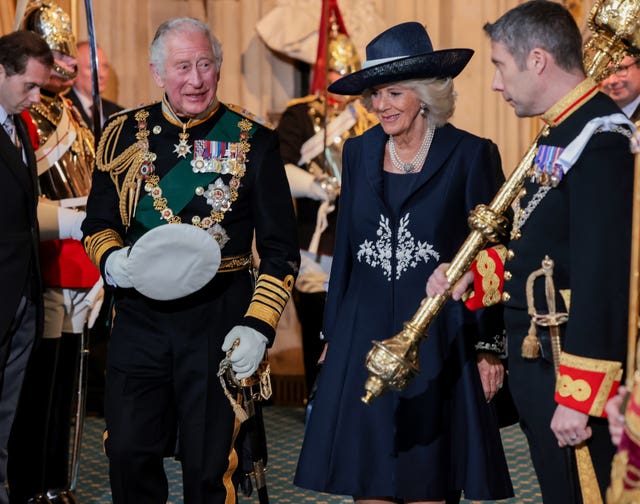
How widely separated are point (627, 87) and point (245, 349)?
2.09 metres

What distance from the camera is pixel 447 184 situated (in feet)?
9.76

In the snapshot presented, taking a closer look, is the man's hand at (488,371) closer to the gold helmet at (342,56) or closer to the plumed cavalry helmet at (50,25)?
the plumed cavalry helmet at (50,25)

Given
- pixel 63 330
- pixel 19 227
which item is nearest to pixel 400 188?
pixel 19 227

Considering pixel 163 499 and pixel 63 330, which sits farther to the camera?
pixel 63 330

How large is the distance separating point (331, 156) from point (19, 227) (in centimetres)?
221

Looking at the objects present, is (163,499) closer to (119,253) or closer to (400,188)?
(119,253)

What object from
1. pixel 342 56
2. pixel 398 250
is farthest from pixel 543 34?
pixel 342 56

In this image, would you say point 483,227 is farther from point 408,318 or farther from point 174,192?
point 174,192

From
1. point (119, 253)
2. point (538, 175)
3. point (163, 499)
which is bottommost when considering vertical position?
point (163, 499)

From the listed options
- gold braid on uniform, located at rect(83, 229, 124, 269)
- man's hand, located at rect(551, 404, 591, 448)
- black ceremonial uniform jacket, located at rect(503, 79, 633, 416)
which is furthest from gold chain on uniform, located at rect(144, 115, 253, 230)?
man's hand, located at rect(551, 404, 591, 448)

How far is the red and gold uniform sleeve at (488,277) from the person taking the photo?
2650 mm

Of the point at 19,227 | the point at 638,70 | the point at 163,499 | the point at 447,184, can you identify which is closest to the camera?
the point at 447,184

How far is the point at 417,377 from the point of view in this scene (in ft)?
9.62

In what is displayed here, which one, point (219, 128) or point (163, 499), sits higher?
point (219, 128)
